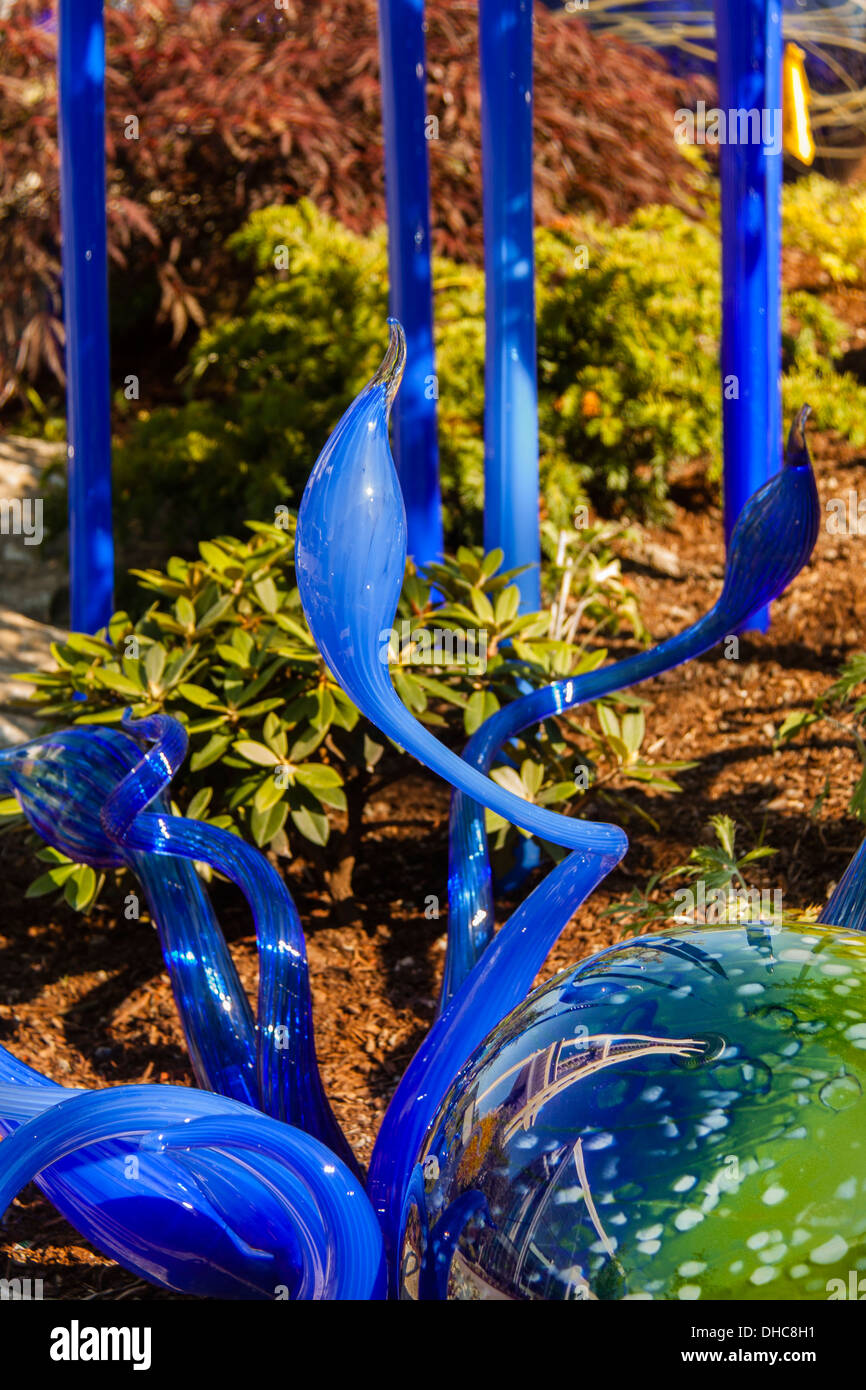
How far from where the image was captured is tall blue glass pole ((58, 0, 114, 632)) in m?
3.47

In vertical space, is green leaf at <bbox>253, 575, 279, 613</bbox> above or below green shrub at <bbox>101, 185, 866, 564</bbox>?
below

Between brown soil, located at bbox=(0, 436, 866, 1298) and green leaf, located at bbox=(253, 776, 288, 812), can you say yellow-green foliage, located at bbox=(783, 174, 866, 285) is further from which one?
green leaf, located at bbox=(253, 776, 288, 812)

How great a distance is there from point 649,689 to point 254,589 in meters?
1.51

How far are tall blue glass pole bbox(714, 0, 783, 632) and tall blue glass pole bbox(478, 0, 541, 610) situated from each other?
27.5 inches

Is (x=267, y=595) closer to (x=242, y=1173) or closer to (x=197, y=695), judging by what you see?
(x=197, y=695)

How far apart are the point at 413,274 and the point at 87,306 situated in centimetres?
93

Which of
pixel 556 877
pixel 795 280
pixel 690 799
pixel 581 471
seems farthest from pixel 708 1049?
pixel 795 280

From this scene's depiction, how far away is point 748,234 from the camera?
148 inches

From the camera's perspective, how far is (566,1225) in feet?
4.30

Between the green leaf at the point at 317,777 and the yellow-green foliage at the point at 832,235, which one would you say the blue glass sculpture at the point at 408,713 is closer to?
the green leaf at the point at 317,777

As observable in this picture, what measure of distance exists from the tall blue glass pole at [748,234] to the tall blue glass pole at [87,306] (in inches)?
68.7

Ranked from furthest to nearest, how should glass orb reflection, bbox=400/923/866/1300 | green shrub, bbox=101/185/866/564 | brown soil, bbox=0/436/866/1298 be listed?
green shrub, bbox=101/185/866/564, brown soil, bbox=0/436/866/1298, glass orb reflection, bbox=400/923/866/1300

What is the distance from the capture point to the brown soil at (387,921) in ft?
8.93

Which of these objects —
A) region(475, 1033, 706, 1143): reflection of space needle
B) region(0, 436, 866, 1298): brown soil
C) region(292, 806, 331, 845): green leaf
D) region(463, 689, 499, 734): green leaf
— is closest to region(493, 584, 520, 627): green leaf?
region(463, 689, 499, 734): green leaf
